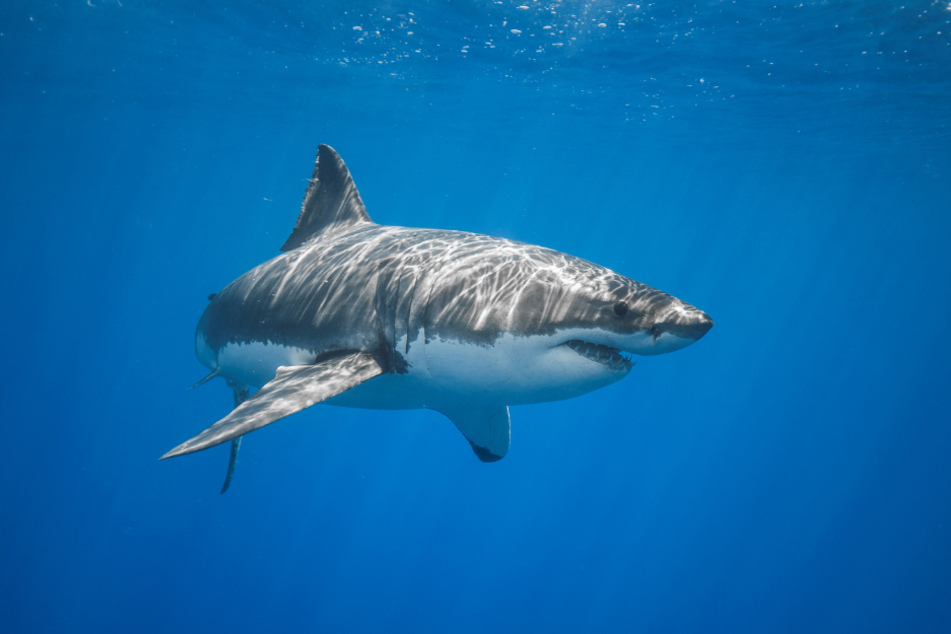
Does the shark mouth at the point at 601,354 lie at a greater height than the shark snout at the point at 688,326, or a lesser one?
lesser

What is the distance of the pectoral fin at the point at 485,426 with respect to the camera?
5477 millimetres

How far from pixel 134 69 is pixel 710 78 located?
23.7 m

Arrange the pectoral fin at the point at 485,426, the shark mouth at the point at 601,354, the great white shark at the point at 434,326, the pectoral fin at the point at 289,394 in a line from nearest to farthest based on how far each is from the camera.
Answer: the pectoral fin at the point at 289,394
the great white shark at the point at 434,326
the shark mouth at the point at 601,354
the pectoral fin at the point at 485,426

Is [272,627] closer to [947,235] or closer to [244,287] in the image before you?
[244,287]

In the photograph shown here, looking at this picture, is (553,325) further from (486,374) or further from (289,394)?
(289,394)

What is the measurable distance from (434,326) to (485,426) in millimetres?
2457

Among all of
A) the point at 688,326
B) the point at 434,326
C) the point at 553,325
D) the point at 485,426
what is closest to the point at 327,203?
the point at 485,426

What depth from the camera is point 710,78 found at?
19.8 m

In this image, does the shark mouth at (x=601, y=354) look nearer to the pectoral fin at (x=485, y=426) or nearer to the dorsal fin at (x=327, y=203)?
the pectoral fin at (x=485, y=426)

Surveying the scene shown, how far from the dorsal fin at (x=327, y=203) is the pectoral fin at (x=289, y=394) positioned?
269 centimetres

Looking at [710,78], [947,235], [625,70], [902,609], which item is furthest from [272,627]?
[947,235]

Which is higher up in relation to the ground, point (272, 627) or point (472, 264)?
point (472, 264)

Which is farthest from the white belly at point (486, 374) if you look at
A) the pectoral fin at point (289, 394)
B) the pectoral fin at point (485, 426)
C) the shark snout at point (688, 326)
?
the pectoral fin at point (485, 426)

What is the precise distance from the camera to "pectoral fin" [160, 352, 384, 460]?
9.25ft
